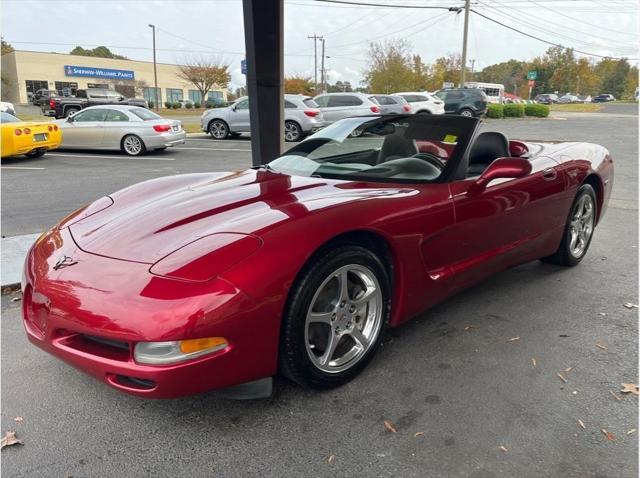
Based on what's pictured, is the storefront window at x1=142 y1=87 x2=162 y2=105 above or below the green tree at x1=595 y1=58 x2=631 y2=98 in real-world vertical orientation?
below

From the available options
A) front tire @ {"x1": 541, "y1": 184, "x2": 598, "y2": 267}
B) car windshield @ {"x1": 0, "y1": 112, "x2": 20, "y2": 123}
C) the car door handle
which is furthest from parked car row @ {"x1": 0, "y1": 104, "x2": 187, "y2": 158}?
the car door handle

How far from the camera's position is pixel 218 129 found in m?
17.2

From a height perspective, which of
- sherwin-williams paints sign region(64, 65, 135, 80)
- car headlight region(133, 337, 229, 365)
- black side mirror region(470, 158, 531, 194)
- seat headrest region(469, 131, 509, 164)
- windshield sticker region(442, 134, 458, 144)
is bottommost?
car headlight region(133, 337, 229, 365)

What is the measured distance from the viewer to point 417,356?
2842mm

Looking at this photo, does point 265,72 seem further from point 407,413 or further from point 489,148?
point 407,413

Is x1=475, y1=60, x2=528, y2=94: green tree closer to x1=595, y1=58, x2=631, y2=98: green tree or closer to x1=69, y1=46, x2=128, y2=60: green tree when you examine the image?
x1=595, y1=58, x2=631, y2=98: green tree

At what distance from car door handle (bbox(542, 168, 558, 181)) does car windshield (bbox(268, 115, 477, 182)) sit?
2.32ft

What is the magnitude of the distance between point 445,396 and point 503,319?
1084 mm

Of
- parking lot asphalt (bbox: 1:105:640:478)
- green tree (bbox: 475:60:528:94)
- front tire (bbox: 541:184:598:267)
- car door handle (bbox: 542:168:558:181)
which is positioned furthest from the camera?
green tree (bbox: 475:60:528:94)

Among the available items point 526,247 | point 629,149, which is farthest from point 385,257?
point 629,149

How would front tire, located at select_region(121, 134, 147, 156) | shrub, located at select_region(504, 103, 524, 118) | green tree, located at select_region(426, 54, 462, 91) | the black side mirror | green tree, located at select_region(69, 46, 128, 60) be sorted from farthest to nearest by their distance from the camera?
green tree, located at select_region(69, 46, 128, 60), green tree, located at select_region(426, 54, 462, 91), shrub, located at select_region(504, 103, 524, 118), front tire, located at select_region(121, 134, 147, 156), the black side mirror

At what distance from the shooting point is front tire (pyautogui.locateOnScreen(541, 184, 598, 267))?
4133 mm

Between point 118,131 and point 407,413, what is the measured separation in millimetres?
12244

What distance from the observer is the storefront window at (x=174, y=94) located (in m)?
67.6
